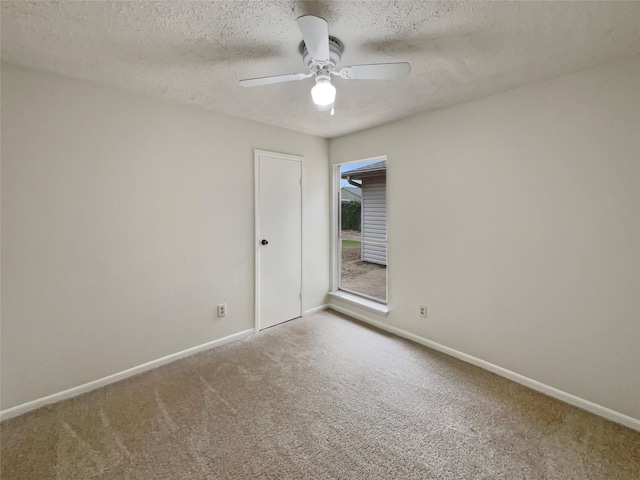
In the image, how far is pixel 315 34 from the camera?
52.9 inches

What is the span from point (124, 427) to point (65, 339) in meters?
0.85

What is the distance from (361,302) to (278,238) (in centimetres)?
132

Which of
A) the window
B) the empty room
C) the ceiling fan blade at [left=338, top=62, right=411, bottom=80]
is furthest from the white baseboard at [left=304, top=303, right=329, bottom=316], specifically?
the ceiling fan blade at [left=338, top=62, right=411, bottom=80]

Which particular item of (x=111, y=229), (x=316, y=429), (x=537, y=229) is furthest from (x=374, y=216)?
(x=111, y=229)

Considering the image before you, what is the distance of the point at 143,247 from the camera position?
2.48 m

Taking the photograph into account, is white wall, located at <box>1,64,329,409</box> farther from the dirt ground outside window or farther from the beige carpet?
the dirt ground outside window

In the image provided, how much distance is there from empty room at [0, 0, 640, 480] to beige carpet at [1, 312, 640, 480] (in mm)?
15

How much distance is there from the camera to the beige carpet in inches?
61.3

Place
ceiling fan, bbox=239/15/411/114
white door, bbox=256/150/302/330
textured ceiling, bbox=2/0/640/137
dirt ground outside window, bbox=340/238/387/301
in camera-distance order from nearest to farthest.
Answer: textured ceiling, bbox=2/0/640/137 < ceiling fan, bbox=239/15/411/114 < white door, bbox=256/150/302/330 < dirt ground outside window, bbox=340/238/387/301

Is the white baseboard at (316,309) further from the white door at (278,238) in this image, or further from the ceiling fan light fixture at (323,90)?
the ceiling fan light fixture at (323,90)

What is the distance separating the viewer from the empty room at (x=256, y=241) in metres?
1.58

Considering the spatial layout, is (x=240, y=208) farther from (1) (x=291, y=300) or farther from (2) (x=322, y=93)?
(2) (x=322, y=93)

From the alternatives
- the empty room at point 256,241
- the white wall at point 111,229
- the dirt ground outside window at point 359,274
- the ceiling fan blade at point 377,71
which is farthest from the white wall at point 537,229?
the white wall at point 111,229

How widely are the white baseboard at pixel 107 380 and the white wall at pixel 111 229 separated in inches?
1.6
